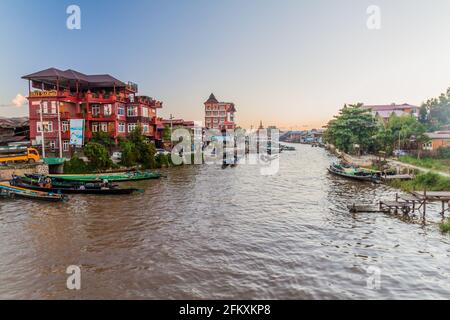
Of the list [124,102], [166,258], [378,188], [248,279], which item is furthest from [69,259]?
[124,102]

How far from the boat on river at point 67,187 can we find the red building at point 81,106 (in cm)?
1261

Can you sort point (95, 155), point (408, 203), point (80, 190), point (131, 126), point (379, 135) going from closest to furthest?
point (408, 203), point (80, 190), point (95, 155), point (131, 126), point (379, 135)

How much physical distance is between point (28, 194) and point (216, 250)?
18.8 m

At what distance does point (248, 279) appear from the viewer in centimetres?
1370

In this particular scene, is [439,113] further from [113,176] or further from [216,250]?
[216,250]

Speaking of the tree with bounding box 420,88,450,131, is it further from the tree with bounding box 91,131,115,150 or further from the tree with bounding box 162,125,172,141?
the tree with bounding box 91,131,115,150

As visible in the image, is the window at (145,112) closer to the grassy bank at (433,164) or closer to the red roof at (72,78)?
the red roof at (72,78)

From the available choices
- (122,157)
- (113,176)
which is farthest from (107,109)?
(113,176)

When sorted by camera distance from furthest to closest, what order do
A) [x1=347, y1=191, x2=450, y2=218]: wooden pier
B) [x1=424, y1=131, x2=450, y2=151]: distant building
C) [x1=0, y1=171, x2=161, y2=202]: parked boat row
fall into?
[x1=424, y1=131, x2=450, y2=151]: distant building, [x1=0, y1=171, x2=161, y2=202]: parked boat row, [x1=347, y1=191, x2=450, y2=218]: wooden pier

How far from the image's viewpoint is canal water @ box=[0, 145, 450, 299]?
42.6 feet

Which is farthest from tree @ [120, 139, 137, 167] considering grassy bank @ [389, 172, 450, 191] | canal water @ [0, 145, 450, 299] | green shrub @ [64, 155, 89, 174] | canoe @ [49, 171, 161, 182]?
grassy bank @ [389, 172, 450, 191]

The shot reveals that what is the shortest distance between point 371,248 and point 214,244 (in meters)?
8.57

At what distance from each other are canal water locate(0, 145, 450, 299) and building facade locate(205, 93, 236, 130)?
3838 inches

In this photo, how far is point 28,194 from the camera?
26.5 meters
